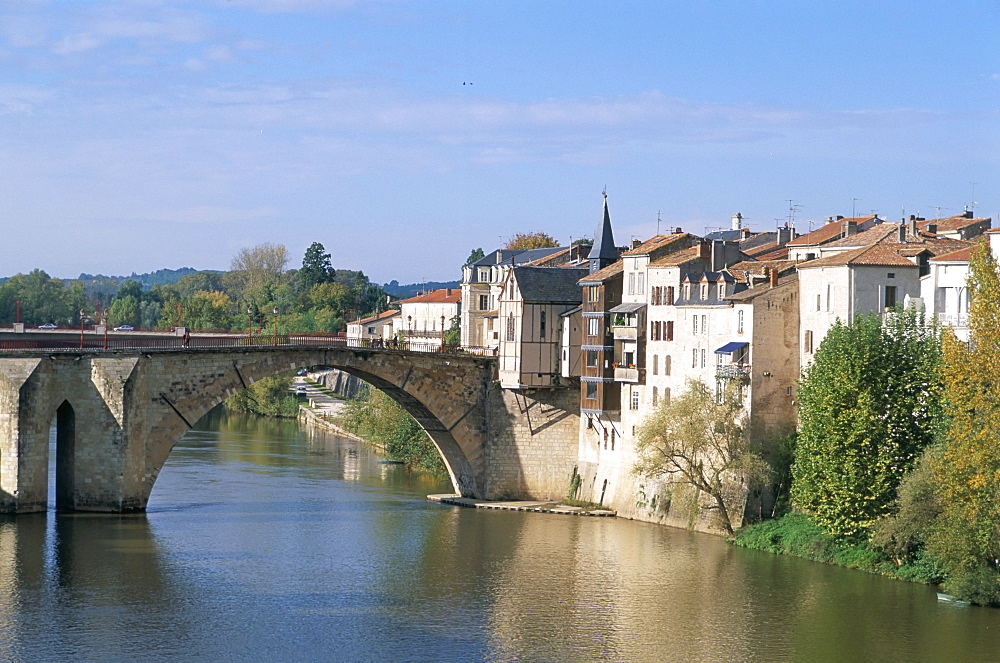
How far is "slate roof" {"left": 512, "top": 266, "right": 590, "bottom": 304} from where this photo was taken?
2675 inches

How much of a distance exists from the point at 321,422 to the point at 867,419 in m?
62.3

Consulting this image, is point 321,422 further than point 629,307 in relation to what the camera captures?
Yes

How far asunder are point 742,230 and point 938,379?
38.8m

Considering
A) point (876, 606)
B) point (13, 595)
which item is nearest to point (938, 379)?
point (876, 606)

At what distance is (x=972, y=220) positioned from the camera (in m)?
69.2

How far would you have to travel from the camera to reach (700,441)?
5566 cm

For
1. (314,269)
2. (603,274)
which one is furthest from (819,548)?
(314,269)

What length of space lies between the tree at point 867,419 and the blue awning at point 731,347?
5.96 meters

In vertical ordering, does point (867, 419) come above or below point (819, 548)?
above

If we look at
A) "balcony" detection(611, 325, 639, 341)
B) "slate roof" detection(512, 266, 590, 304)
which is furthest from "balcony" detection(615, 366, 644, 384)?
"slate roof" detection(512, 266, 590, 304)

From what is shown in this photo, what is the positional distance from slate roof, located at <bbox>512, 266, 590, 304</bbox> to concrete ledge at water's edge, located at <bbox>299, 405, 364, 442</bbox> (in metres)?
32.5

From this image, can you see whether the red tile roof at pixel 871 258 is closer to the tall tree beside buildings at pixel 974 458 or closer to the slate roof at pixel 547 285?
the tall tree beside buildings at pixel 974 458

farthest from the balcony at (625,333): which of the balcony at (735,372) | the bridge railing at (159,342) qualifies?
the bridge railing at (159,342)

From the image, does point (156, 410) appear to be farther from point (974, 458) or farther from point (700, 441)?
point (974, 458)
